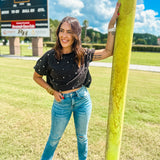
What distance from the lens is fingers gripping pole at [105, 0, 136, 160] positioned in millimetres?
1415

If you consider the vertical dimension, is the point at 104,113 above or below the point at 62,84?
below

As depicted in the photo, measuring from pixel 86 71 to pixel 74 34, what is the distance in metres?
0.44

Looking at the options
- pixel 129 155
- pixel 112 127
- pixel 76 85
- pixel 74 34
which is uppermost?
pixel 74 34

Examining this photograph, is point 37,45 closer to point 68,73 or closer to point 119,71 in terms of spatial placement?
point 68,73

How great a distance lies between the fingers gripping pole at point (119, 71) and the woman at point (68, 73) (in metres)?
0.25

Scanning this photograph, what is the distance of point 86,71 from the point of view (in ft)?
6.54

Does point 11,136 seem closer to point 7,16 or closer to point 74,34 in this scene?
point 74,34

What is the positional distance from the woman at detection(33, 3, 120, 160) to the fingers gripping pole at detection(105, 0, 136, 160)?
249 mm

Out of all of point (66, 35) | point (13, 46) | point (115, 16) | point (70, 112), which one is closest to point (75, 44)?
point (66, 35)

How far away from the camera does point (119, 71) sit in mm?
1507

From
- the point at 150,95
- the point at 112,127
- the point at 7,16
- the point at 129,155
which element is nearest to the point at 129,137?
the point at 129,155

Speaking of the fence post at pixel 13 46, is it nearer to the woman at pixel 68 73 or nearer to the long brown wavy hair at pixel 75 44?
the woman at pixel 68 73

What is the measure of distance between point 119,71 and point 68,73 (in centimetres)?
60

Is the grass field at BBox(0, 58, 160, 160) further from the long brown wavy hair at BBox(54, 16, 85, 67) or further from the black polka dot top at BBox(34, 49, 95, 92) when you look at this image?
the long brown wavy hair at BBox(54, 16, 85, 67)
